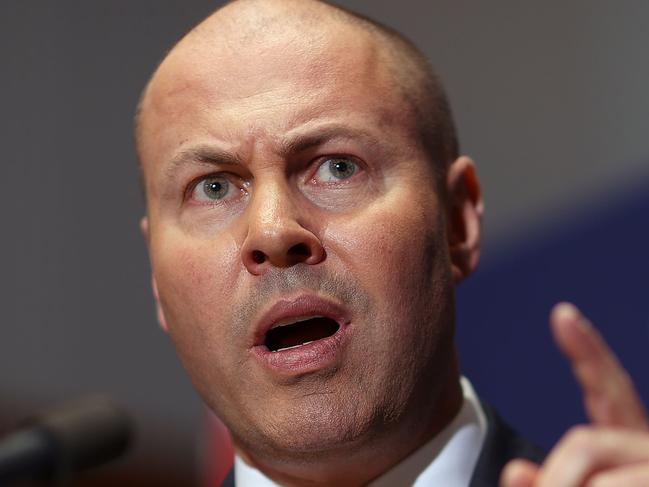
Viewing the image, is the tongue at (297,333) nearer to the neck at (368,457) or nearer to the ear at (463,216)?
the neck at (368,457)

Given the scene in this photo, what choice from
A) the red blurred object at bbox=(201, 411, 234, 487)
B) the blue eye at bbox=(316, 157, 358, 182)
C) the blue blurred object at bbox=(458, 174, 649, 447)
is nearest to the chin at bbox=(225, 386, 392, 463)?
the blue eye at bbox=(316, 157, 358, 182)

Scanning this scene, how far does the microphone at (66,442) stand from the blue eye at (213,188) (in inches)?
11.7

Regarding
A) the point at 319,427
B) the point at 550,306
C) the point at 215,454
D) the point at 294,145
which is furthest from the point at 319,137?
the point at 215,454

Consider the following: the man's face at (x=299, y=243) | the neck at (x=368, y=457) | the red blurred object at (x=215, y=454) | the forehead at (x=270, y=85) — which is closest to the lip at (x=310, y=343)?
the man's face at (x=299, y=243)

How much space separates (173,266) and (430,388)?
351 mm

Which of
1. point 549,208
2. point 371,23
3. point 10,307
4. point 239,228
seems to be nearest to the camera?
point 239,228

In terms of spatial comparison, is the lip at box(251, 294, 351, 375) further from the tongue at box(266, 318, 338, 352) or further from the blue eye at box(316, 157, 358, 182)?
the blue eye at box(316, 157, 358, 182)

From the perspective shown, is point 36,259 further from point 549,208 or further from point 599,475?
point 599,475

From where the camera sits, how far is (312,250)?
1303mm

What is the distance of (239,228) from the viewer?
136cm

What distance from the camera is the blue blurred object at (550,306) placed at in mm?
2215

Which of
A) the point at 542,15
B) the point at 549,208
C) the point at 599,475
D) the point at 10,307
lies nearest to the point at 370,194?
the point at 599,475

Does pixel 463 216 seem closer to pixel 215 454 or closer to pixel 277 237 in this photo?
pixel 277 237

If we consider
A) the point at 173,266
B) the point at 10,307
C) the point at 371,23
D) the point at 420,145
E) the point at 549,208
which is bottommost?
the point at 10,307
